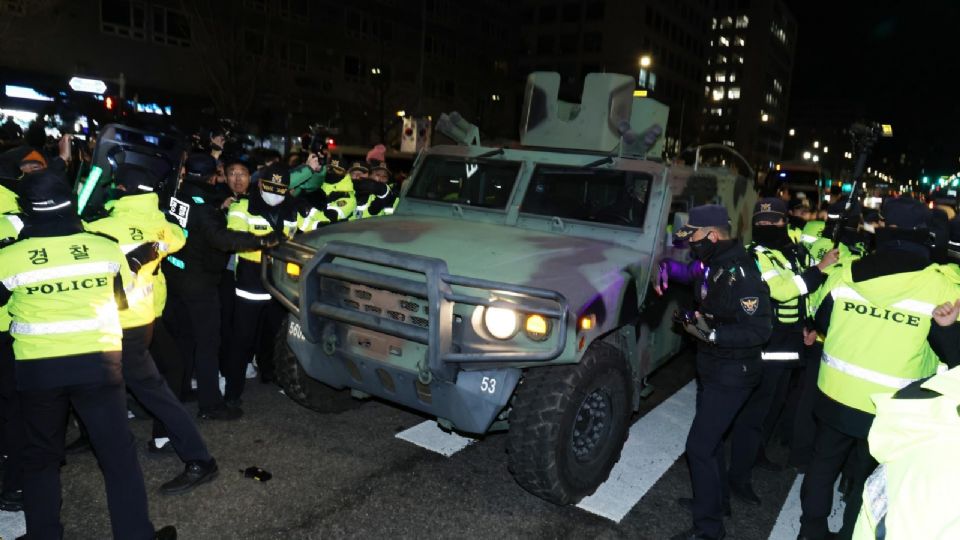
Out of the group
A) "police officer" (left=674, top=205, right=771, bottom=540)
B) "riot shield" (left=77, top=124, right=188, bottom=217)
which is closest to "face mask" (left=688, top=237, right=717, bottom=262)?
"police officer" (left=674, top=205, right=771, bottom=540)

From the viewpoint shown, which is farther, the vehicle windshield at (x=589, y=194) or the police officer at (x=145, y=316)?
the vehicle windshield at (x=589, y=194)

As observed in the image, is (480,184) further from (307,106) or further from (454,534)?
(307,106)

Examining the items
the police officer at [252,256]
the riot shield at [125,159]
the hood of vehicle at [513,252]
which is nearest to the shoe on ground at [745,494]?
the hood of vehicle at [513,252]

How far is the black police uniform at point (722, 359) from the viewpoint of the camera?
3393mm

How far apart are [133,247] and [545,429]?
8.82ft

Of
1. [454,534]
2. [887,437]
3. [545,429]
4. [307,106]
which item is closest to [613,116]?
[545,429]

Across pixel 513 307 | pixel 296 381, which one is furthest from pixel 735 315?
pixel 296 381

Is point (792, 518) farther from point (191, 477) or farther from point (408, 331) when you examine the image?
point (191, 477)

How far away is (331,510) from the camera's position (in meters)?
3.60

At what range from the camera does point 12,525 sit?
11.1 ft

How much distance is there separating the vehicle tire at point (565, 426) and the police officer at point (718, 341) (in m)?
0.58

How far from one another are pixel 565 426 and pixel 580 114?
11.4 ft

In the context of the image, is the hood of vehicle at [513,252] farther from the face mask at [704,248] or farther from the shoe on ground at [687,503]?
the shoe on ground at [687,503]

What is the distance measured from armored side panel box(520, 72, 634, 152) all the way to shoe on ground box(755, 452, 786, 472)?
2.88 meters
